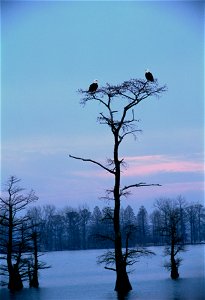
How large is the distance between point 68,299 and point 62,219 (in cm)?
9898

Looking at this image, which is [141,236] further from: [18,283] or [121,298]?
[121,298]

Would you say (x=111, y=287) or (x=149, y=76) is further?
(x=111, y=287)

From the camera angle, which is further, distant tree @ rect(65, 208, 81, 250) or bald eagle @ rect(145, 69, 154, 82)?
distant tree @ rect(65, 208, 81, 250)

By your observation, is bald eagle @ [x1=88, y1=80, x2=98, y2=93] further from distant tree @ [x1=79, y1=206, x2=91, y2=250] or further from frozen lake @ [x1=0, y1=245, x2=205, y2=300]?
distant tree @ [x1=79, y1=206, x2=91, y2=250]

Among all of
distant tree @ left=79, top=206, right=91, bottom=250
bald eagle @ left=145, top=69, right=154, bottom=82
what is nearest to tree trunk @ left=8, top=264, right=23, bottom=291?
bald eagle @ left=145, top=69, right=154, bottom=82

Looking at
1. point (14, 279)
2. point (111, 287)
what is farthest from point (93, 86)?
point (14, 279)

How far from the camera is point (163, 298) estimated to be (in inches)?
618

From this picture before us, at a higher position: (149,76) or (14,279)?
(149,76)

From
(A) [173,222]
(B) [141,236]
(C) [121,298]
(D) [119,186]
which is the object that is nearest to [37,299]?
(C) [121,298]

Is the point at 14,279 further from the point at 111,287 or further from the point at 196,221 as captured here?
the point at 196,221

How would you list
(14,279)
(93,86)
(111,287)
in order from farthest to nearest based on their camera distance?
(14,279)
(111,287)
(93,86)

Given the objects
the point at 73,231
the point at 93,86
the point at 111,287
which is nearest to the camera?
the point at 93,86

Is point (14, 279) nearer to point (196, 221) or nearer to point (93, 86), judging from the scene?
point (93, 86)

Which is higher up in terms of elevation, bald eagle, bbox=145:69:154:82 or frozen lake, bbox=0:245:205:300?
bald eagle, bbox=145:69:154:82
